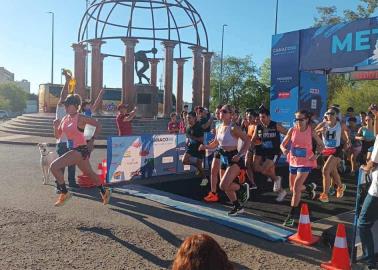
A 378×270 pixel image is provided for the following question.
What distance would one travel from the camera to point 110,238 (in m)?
5.62

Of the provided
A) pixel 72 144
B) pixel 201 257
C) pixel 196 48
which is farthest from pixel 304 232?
Answer: pixel 196 48

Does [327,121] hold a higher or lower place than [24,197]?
higher

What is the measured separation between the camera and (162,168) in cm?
1129

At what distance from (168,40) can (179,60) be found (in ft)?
14.3

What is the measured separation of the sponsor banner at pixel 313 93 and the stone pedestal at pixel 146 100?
52.1 ft

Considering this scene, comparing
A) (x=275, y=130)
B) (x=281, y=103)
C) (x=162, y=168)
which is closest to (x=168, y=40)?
(x=281, y=103)

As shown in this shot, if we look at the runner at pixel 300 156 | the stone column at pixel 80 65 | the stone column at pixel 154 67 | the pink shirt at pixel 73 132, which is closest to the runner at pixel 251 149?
the runner at pixel 300 156

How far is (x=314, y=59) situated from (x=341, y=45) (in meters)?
1.02

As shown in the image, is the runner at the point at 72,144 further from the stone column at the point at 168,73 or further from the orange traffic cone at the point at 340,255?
the stone column at the point at 168,73

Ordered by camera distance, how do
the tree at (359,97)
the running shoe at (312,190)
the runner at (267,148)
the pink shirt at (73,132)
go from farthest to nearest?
the tree at (359,97) → the runner at (267,148) → the running shoe at (312,190) → the pink shirt at (73,132)

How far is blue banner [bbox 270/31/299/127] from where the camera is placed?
12.5 metres

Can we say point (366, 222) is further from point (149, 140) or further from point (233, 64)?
point (233, 64)

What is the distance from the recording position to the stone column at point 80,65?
26777 mm

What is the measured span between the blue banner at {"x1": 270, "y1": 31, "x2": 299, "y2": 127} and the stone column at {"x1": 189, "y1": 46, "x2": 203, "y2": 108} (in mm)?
14741
